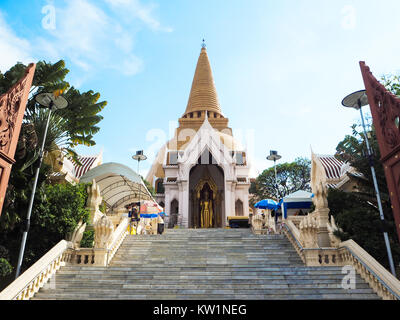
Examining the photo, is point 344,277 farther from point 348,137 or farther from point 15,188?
point 15,188

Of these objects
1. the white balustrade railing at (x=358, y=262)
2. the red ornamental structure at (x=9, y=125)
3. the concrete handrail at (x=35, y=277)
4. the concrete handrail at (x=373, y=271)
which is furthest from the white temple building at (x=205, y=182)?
the red ornamental structure at (x=9, y=125)

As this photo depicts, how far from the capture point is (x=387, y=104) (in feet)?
21.1

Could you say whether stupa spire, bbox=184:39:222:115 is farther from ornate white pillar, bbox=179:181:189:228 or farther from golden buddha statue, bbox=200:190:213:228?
ornate white pillar, bbox=179:181:189:228

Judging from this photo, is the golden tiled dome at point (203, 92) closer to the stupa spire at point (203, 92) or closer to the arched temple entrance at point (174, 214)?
the stupa spire at point (203, 92)

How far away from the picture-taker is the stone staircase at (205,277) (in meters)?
8.02

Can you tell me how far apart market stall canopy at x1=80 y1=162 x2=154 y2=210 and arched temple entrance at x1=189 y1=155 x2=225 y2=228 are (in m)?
7.02

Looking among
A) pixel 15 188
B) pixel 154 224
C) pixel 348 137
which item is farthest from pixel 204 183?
pixel 15 188

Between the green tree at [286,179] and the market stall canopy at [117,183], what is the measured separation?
2061cm

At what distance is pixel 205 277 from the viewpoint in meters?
9.05

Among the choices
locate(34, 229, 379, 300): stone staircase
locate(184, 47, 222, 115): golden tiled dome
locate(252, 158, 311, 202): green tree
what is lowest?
locate(34, 229, 379, 300): stone staircase

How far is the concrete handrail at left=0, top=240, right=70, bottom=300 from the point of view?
7.14 meters

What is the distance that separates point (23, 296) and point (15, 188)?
395 centimetres

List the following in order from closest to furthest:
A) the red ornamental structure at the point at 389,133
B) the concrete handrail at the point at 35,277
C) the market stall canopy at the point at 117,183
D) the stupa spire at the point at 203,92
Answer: the red ornamental structure at the point at 389,133, the concrete handrail at the point at 35,277, the market stall canopy at the point at 117,183, the stupa spire at the point at 203,92

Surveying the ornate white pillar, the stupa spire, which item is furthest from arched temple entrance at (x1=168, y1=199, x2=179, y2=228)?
the stupa spire
